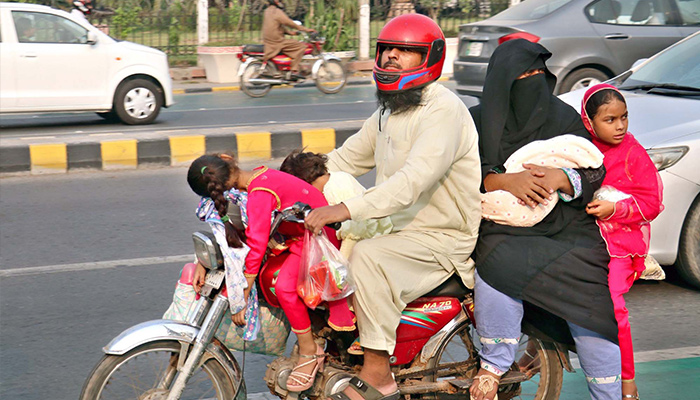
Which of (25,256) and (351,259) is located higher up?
(351,259)

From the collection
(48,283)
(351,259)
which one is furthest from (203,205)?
(48,283)

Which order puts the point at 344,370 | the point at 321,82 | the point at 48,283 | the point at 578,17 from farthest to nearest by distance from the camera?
1. the point at 321,82
2. the point at 578,17
3. the point at 48,283
4. the point at 344,370

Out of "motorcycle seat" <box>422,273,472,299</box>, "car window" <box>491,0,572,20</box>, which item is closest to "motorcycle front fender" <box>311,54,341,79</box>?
"car window" <box>491,0,572,20</box>

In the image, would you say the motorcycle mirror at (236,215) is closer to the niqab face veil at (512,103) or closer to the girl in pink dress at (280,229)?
the girl in pink dress at (280,229)

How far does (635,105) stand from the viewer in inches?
204

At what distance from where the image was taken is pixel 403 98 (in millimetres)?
2910

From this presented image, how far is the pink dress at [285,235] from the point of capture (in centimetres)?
281

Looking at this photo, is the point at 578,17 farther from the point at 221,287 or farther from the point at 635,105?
the point at 221,287

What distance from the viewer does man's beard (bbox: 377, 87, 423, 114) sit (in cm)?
291

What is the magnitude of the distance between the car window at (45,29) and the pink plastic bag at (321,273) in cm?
885

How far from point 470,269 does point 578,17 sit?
314 inches

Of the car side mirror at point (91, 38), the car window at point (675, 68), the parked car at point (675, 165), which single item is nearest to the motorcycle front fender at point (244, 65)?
the car side mirror at point (91, 38)

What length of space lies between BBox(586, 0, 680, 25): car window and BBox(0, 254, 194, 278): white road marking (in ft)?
22.1

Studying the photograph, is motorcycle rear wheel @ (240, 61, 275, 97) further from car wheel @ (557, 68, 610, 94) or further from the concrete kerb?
car wheel @ (557, 68, 610, 94)
